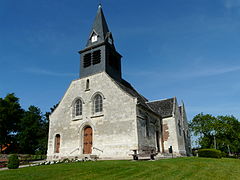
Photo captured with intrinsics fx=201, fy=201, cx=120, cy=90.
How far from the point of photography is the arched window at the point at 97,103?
20200 millimetres

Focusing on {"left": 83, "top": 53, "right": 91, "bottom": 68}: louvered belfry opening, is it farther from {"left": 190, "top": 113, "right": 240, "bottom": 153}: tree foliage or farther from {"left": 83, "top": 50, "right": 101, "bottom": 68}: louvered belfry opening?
{"left": 190, "top": 113, "right": 240, "bottom": 153}: tree foliage

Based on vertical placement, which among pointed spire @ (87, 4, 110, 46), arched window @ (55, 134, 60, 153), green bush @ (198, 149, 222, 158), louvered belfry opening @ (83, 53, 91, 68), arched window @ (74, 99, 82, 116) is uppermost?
pointed spire @ (87, 4, 110, 46)

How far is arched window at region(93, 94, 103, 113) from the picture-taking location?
2020 centimetres

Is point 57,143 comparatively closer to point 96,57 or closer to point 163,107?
point 96,57

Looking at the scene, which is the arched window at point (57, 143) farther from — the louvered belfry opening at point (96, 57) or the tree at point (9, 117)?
the tree at point (9, 117)

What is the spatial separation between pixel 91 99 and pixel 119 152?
20.7ft

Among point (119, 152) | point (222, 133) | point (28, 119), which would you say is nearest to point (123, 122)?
point (119, 152)

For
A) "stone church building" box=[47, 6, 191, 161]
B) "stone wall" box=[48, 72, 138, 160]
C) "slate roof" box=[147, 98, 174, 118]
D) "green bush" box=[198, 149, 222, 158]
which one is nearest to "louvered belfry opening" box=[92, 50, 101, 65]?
"stone church building" box=[47, 6, 191, 161]

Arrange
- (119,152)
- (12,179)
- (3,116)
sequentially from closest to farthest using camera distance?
(12,179) → (119,152) → (3,116)

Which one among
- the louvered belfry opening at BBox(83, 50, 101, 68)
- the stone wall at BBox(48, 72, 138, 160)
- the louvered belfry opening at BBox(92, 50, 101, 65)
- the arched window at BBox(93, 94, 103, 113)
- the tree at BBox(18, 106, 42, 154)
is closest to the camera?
the stone wall at BBox(48, 72, 138, 160)

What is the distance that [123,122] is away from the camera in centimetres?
1809

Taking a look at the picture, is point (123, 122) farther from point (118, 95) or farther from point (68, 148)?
point (68, 148)

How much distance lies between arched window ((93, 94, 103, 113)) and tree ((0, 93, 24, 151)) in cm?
2364

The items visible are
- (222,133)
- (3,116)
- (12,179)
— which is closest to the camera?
(12,179)
